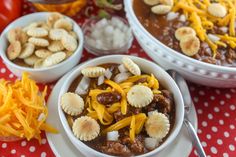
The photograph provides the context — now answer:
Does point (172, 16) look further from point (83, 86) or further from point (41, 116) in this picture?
point (41, 116)

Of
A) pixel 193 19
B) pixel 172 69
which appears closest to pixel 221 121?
pixel 172 69

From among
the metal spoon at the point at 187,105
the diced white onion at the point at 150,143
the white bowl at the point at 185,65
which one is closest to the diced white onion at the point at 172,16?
the white bowl at the point at 185,65

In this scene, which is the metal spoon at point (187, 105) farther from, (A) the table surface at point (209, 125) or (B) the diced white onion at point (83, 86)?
(B) the diced white onion at point (83, 86)

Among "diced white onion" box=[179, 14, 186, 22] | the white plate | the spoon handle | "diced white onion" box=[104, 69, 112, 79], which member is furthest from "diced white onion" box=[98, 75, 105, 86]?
"diced white onion" box=[179, 14, 186, 22]

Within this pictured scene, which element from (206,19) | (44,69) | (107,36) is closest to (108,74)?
(44,69)

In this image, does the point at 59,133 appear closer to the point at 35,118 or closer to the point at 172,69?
the point at 35,118
